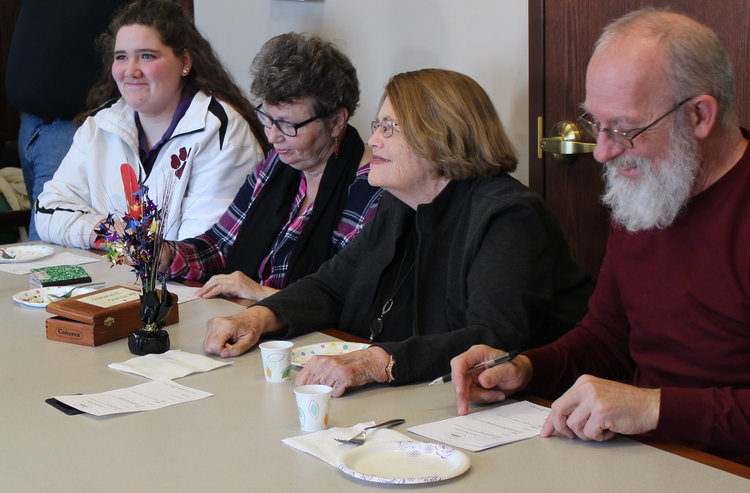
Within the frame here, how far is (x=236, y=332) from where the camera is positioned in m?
2.06

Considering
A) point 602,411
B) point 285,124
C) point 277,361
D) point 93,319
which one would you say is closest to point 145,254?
point 93,319

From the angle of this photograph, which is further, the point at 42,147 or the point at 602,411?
the point at 42,147

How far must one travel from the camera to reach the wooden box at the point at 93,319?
2104mm

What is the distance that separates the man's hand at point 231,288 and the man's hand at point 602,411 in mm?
1268

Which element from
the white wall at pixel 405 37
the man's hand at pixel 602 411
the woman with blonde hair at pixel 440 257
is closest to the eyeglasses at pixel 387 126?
the woman with blonde hair at pixel 440 257

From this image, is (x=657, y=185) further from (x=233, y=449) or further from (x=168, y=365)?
(x=168, y=365)

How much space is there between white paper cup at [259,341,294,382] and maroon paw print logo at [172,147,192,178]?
65.9 inches

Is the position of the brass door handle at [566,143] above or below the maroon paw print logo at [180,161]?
above

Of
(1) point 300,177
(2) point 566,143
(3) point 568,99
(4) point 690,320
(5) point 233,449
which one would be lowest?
(5) point 233,449

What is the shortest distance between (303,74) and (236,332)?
112 cm

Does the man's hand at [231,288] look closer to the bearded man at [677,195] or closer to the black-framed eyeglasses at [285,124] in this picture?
the black-framed eyeglasses at [285,124]

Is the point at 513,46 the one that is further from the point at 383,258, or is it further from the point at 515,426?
the point at 515,426

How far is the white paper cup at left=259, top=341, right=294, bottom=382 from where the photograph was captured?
1807mm

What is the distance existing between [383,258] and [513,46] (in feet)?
3.36
